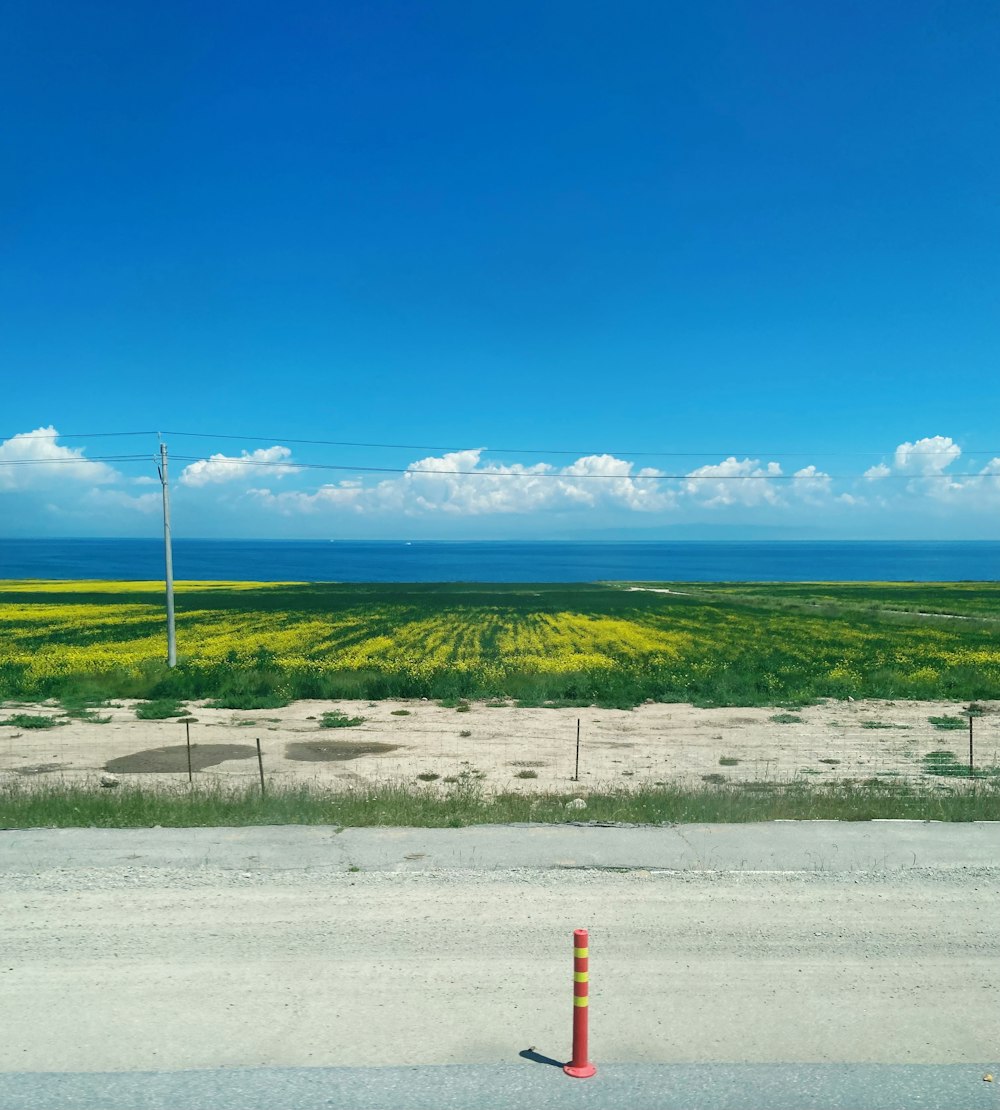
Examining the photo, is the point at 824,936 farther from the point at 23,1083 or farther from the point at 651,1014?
the point at 23,1083

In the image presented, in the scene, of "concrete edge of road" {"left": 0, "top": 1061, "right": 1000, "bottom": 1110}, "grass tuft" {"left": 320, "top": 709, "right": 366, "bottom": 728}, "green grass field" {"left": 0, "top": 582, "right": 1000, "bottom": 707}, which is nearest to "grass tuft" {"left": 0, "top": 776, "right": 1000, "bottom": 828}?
"concrete edge of road" {"left": 0, "top": 1061, "right": 1000, "bottom": 1110}

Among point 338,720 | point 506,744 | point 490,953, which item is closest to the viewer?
point 490,953

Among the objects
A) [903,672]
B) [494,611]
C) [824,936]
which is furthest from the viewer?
[494,611]

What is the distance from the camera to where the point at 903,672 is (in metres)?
34.5

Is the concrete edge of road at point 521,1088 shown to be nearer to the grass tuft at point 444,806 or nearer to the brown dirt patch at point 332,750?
the grass tuft at point 444,806

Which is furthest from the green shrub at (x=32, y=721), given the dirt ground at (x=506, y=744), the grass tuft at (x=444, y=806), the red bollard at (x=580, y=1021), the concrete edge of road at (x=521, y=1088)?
the red bollard at (x=580, y=1021)

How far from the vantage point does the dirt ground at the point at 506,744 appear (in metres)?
18.9

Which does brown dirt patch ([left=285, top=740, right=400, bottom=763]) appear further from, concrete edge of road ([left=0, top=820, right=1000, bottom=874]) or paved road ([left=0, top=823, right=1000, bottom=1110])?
paved road ([left=0, top=823, right=1000, bottom=1110])

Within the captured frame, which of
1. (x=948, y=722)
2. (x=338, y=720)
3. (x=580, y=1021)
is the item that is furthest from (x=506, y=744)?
(x=580, y=1021)

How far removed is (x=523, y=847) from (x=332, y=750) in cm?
1163

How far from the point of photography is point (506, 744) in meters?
22.7

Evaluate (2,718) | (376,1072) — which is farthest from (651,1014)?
(2,718)

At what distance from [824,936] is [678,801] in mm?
5655

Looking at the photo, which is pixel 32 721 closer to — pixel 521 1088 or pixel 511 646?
pixel 521 1088
